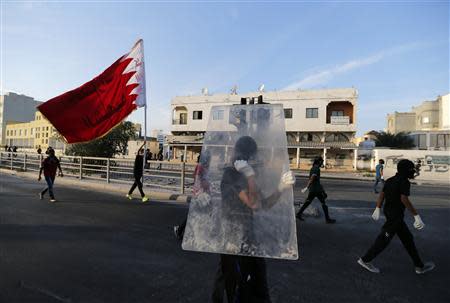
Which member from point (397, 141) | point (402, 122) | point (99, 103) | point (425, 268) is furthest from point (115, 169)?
point (402, 122)

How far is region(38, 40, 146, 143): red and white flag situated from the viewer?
25.4 feet

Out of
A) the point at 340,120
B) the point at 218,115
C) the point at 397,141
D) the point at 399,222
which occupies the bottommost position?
the point at 399,222

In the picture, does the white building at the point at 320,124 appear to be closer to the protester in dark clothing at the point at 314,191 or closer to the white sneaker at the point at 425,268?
the protester in dark clothing at the point at 314,191

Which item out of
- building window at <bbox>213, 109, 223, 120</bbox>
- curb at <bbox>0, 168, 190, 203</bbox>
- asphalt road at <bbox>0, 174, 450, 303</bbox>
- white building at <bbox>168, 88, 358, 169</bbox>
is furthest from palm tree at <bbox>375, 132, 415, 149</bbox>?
building window at <bbox>213, 109, 223, 120</bbox>

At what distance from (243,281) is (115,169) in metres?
13.7

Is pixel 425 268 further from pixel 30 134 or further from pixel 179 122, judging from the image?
pixel 30 134

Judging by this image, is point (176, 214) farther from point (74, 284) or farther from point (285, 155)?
point (285, 155)

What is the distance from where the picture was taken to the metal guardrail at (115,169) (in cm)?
1202

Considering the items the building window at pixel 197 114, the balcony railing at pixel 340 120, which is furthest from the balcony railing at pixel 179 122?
the balcony railing at pixel 340 120

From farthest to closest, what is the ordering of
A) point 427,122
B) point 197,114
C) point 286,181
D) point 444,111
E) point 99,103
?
1. point 427,122
2. point 444,111
3. point 197,114
4. point 99,103
5. point 286,181

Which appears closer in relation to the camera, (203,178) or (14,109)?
(203,178)

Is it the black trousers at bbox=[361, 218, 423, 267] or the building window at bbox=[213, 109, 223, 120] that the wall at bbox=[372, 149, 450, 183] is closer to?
the black trousers at bbox=[361, 218, 423, 267]

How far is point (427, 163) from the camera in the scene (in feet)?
93.4

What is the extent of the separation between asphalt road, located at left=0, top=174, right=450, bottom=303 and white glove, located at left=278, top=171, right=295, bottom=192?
171 cm
